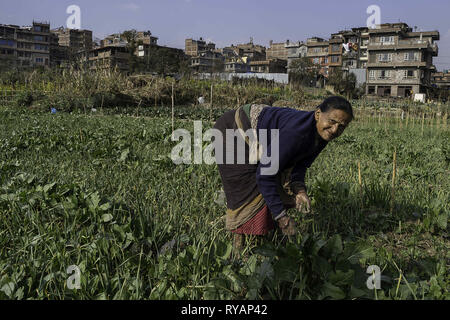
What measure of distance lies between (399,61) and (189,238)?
5500cm

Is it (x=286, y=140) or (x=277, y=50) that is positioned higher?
(x=277, y=50)

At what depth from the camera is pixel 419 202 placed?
3.11 metres

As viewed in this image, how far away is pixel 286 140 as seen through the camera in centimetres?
199

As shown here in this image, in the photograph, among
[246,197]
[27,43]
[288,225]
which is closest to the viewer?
[288,225]

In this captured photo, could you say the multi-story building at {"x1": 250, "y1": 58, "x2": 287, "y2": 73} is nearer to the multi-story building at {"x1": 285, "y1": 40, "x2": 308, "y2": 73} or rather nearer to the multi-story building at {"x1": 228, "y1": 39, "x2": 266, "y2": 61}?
the multi-story building at {"x1": 285, "y1": 40, "x2": 308, "y2": 73}

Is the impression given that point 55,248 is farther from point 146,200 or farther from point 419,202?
point 419,202

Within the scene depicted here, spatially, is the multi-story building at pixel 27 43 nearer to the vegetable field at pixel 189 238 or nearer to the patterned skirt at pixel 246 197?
the vegetable field at pixel 189 238

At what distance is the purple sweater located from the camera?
1.99 m

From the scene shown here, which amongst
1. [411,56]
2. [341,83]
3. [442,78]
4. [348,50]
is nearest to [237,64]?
[348,50]

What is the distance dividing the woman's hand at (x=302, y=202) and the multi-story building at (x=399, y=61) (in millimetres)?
50589

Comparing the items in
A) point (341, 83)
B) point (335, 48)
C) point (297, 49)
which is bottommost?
point (341, 83)

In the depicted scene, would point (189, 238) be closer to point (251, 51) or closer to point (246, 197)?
point (246, 197)

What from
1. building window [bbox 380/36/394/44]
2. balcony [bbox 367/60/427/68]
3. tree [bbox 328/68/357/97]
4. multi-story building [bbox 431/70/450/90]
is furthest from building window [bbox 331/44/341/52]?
multi-story building [bbox 431/70/450/90]
